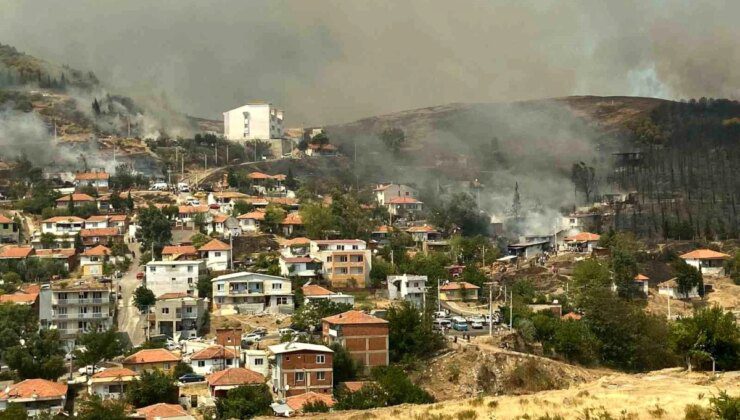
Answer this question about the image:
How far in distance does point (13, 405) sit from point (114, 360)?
9428mm

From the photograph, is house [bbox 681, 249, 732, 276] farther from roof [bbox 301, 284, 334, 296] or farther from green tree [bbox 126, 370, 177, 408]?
green tree [bbox 126, 370, 177, 408]

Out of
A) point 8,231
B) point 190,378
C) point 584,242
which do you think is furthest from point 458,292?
point 8,231

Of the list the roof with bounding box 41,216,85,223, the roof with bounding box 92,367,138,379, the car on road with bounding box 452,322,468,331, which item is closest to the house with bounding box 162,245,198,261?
the roof with bounding box 41,216,85,223

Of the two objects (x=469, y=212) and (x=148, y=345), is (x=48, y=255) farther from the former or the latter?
(x=469, y=212)

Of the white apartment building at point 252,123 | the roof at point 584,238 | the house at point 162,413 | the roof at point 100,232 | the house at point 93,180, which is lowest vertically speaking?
the house at point 162,413

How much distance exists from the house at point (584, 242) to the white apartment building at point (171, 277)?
1468 inches

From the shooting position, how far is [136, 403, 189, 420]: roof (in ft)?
140

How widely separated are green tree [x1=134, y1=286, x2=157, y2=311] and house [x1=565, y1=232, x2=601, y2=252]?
41.5 meters

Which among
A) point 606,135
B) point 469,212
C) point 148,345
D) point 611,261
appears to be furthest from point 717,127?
point 148,345

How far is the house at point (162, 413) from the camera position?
140ft

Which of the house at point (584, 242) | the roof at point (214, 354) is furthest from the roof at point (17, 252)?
the house at point (584, 242)

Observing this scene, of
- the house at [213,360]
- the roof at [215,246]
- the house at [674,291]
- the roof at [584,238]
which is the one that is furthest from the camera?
the roof at [584,238]

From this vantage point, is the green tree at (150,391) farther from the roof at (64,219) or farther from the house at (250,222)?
the roof at (64,219)

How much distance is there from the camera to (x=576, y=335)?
2216 inches
